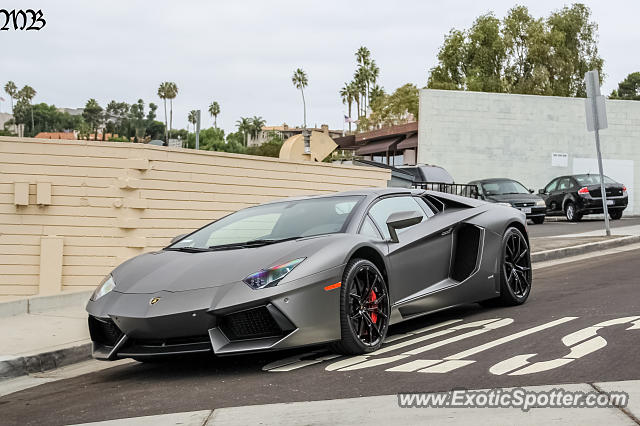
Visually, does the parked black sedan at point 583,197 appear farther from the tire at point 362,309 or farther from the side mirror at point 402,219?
the tire at point 362,309

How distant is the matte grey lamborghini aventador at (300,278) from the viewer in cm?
523

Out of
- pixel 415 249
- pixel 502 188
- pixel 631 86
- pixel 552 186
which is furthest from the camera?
pixel 631 86

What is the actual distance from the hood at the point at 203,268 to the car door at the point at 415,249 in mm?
787

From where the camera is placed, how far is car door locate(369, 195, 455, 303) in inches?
248

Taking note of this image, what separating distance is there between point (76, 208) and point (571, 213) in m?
17.5

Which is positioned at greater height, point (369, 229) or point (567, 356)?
point (369, 229)

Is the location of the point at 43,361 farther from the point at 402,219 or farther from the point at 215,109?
the point at 215,109

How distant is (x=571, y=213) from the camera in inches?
966

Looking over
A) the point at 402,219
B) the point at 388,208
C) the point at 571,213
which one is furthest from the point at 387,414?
the point at 571,213

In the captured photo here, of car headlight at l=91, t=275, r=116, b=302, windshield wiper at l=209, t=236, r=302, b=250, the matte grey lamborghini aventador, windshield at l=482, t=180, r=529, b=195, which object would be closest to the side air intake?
the matte grey lamborghini aventador

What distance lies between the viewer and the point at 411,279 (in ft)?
21.2

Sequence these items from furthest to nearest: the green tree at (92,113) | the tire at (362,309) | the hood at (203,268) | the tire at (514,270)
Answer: the green tree at (92,113) → the tire at (514,270) → the tire at (362,309) → the hood at (203,268)

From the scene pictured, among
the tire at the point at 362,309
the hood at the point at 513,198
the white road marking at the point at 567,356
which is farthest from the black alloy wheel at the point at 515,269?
the hood at the point at 513,198

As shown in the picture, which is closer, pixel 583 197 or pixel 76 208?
pixel 76 208
